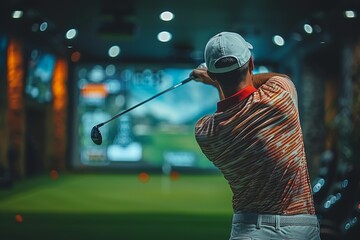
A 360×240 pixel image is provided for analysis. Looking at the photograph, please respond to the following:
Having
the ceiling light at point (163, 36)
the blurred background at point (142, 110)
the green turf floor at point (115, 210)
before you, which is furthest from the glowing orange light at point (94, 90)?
the green turf floor at point (115, 210)

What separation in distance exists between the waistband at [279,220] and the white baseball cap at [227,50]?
0.41 m

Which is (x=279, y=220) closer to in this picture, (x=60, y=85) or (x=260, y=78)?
(x=260, y=78)

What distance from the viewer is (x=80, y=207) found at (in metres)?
8.11

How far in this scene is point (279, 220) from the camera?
1.85 metres

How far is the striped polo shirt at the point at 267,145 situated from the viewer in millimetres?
1841

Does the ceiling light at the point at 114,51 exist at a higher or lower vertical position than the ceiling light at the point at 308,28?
higher

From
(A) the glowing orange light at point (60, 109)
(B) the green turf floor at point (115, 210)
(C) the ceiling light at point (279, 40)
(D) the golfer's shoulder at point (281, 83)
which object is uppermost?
(C) the ceiling light at point (279, 40)

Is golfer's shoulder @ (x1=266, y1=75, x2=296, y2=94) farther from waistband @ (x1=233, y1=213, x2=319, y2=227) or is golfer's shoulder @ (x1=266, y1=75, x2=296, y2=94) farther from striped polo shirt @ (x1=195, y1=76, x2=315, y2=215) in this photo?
waistband @ (x1=233, y1=213, x2=319, y2=227)

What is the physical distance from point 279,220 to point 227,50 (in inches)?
19.0

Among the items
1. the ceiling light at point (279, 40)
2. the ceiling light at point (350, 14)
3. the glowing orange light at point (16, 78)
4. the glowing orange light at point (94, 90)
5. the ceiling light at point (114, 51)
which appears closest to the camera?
the ceiling light at point (350, 14)

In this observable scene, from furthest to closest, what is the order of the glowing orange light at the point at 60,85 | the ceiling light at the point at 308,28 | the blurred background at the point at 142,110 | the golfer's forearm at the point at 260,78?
the glowing orange light at the point at 60,85, the ceiling light at the point at 308,28, the blurred background at the point at 142,110, the golfer's forearm at the point at 260,78

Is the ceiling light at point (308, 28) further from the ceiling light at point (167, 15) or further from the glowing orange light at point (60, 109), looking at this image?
the glowing orange light at point (60, 109)

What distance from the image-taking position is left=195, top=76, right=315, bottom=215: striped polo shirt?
1.84 m

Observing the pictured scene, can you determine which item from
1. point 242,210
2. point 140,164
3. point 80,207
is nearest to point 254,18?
point 80,207
